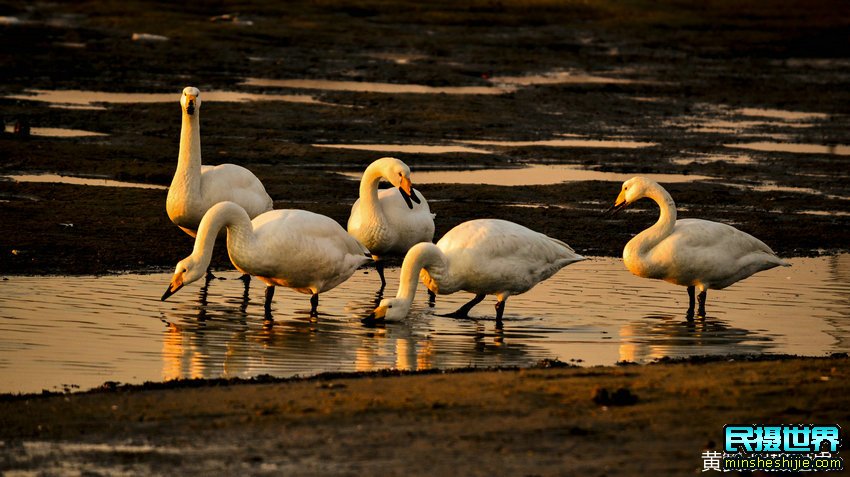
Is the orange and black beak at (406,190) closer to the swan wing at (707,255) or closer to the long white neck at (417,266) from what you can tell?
the long white neck at (417,266)

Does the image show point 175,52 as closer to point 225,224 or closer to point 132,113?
point 132,113

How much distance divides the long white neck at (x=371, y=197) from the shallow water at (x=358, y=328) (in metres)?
0.73

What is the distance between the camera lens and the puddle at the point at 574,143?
79.7 feet

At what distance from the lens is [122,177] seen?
19141 millimetres

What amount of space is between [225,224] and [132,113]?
13.8m

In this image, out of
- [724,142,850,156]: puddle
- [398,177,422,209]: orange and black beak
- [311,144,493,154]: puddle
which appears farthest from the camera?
[724,142,850,156]: puddle

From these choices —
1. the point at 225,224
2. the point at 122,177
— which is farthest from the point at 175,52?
the point at 225,224

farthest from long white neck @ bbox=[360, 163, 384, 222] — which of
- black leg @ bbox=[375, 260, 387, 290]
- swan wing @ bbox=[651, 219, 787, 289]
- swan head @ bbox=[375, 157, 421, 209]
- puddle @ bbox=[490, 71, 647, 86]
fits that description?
puddle @ bbox=[490, 71, 647, 86]

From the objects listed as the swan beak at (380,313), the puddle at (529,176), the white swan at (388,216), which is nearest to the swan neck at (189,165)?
the white swan at (388,216)

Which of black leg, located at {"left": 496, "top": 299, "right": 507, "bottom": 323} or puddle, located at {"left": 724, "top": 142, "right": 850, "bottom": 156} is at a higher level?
puddle, located at {"left": 724, "top": 142, "right": 850, "bottom": 156}

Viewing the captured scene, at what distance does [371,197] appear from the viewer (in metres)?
13.8

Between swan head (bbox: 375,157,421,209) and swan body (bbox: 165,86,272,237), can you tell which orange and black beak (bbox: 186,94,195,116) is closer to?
swan body (bbox: 165,86,272,237)

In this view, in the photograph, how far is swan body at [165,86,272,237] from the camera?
44.7 feet

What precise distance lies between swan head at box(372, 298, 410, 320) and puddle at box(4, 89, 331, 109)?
15678 mm
